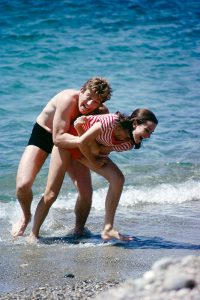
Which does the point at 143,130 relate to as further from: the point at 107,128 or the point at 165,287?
the point at 165,287

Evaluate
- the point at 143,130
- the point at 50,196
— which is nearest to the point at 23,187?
the point at 50,196

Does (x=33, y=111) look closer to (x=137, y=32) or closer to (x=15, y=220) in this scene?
(x=15, y=220)

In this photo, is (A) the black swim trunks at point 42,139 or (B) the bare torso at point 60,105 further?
(A) the black swim trunks at point 42,139

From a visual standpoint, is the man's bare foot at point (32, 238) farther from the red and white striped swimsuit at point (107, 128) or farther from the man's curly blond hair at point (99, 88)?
the man's curly blond hair at point (99, 88)

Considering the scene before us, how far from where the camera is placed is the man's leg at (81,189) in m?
7.04

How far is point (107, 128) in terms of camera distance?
21.0 ft

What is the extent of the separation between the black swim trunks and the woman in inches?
8.3

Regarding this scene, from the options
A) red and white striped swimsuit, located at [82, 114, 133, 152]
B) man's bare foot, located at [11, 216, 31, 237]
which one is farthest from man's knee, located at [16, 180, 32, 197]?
red and white striped swimsuit, located at [82, 114, 133, 152]

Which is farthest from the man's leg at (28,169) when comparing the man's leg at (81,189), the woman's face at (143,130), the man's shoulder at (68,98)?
the woman's face at (143,130)

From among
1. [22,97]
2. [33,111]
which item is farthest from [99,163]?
[22,97]

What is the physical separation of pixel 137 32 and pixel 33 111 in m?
7.82

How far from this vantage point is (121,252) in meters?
6.49

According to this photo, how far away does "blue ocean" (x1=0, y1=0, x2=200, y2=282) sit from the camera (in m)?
8.09

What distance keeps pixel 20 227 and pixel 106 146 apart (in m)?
1.23
